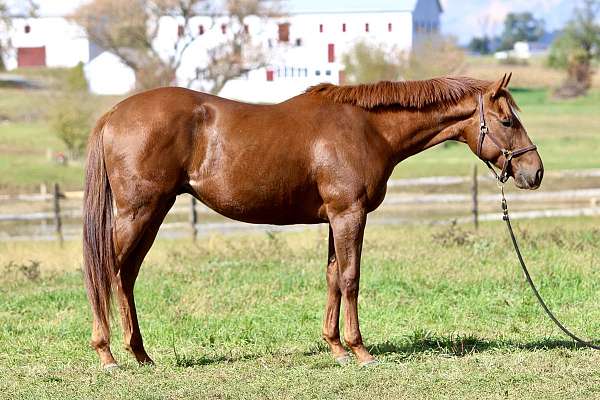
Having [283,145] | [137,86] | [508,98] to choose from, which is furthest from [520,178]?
[137,86]

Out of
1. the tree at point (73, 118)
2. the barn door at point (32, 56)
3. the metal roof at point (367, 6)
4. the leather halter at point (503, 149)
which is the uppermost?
the metal roof at point (367, 6)

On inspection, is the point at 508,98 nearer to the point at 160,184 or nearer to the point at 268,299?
the point at 160,184

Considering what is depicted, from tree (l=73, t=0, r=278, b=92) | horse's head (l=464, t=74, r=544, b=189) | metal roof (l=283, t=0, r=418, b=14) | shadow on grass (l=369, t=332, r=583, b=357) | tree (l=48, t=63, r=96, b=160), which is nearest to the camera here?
horse's head (l=464, t=74, r=544, b=189)

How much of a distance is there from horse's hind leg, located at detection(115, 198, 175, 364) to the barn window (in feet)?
110

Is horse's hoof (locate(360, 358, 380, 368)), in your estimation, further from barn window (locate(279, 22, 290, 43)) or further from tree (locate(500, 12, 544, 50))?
tree (locate(500, 12, 544, 50))

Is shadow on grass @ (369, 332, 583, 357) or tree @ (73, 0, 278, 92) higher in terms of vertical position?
tree @ (73, 0, 278, 92)

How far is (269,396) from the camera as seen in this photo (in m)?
5.76

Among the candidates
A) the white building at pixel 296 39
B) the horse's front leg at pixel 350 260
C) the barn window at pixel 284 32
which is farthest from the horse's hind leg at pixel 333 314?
the barn window at pixel 284 32

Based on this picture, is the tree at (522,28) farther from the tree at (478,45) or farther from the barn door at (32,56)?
the barn door at (32,56)

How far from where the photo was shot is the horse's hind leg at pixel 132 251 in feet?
21.5

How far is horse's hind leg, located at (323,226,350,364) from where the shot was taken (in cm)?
685

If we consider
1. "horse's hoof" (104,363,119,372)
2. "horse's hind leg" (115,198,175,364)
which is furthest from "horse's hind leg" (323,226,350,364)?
"horse's hoof" (104,363,119,372)

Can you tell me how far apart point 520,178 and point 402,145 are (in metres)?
0.88

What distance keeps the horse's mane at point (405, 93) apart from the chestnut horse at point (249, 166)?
1 cm
